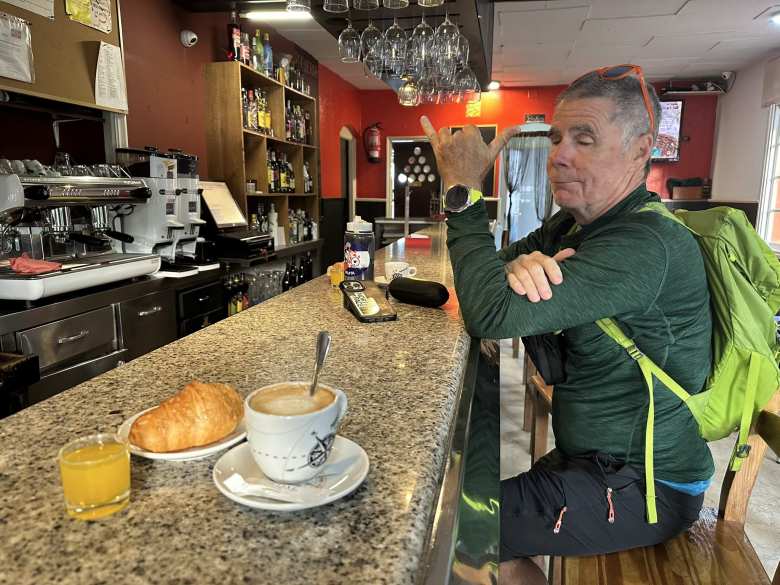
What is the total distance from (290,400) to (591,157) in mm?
957

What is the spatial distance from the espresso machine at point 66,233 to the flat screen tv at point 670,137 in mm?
7297

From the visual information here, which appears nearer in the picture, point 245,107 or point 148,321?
point 148,321

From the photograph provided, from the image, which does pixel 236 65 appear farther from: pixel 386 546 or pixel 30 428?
pixel 386 546

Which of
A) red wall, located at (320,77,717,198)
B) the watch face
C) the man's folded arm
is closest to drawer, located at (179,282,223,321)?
the watch face

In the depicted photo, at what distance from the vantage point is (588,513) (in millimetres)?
1144

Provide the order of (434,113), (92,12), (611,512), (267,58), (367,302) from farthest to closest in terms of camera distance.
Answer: (434,113) → (267,58) → (92,12) → (367,302) → (611,512)

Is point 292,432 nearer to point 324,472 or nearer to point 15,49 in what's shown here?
point 324,472

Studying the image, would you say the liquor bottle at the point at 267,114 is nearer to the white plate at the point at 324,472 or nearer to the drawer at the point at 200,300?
the drawer at the point at 200,300

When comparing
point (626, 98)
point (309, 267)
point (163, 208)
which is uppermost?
point (626, 98)

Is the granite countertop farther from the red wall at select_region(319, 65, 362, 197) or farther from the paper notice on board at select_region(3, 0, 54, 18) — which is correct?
the red wall at select_region(319, 65, 362, 197)

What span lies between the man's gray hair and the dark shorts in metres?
0.75

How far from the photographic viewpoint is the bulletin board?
2539 mm

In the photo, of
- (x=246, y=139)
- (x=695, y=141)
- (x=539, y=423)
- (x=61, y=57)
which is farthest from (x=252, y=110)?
(x=695, y=141)

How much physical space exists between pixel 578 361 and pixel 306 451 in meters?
0.83
